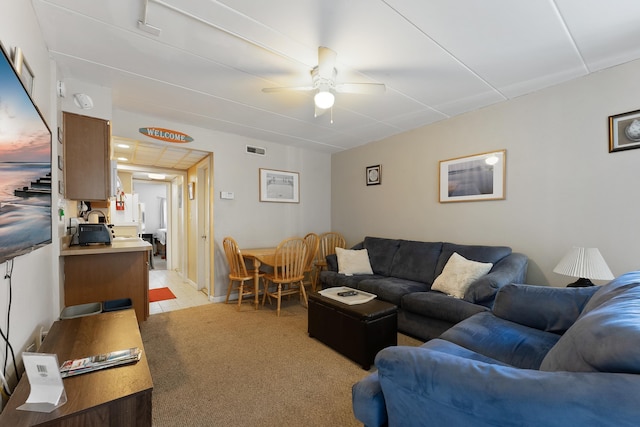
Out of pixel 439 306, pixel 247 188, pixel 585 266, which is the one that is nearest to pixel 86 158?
pixel 247 188

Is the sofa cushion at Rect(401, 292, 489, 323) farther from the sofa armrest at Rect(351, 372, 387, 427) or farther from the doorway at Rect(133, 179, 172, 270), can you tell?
the doorway at Rect(133, 179, 172, 270)

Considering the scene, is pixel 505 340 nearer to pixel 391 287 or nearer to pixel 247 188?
pixel 391 287

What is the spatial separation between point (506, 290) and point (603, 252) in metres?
1.17

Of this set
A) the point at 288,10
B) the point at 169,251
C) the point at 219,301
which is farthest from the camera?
the point at 169,251

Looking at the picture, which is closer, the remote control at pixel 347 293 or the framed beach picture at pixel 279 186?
the remote control at pixel 347 293

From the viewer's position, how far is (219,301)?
399cm

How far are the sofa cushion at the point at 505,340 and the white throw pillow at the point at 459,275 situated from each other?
0.72 metres

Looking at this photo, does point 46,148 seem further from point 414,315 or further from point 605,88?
point 605,88

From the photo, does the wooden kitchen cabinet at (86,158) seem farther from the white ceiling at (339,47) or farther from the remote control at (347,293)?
the remote control at (347,293)

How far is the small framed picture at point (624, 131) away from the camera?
2.23m

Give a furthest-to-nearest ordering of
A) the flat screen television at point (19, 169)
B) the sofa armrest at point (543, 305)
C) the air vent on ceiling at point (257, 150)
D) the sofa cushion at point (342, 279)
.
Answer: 1. the air vent on ceiling at point (257, 150)
2. the sofa cushion at point (342, 279)
3. the sofa armrest at point (543, 305)
4. the flat screen television at point (19, 169)

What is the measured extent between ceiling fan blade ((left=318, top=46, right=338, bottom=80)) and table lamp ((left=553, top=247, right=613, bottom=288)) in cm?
245

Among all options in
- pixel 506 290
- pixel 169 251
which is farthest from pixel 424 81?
pixel 169 251

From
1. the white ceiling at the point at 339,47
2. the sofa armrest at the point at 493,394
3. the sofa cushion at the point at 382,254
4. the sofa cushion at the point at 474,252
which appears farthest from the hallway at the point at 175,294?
the sofa armrest at the point at 493,394
